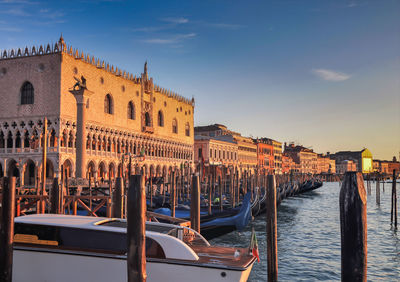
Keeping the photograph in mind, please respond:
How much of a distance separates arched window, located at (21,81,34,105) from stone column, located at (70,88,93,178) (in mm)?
8354

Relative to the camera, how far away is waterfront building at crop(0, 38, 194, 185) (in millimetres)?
27453

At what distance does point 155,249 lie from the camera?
5.38 meters

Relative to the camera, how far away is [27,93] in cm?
2834

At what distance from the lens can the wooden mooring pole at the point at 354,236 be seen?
4.38 meters

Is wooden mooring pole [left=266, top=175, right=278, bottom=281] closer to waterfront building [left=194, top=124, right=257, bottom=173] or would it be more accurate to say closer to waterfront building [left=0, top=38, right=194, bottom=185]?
waterfront building [left=0, top=38, right=194, bottom=185]

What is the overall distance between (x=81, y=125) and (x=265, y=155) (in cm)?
4922

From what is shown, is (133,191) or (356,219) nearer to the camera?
(356,219)

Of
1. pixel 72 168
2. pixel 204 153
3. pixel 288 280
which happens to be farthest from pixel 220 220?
pixel 204 153

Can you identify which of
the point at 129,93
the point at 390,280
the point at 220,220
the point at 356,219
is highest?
the point at 129,93

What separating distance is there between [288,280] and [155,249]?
15.0 feet

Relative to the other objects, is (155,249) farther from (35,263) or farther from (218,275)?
(35,263)

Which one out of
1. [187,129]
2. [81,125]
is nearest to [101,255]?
[81,125]

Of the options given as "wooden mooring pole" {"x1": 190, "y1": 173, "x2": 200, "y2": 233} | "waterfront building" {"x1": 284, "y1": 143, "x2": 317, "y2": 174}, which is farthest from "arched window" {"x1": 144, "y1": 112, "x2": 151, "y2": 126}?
"waterfront building" {"x1": 284, "y1": 143, "x2": 317, "y2": 174}

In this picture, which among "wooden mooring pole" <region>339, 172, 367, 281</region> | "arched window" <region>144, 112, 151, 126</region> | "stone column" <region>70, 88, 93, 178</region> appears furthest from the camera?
"arched window" <region>144, 112, 151, 126</region>
